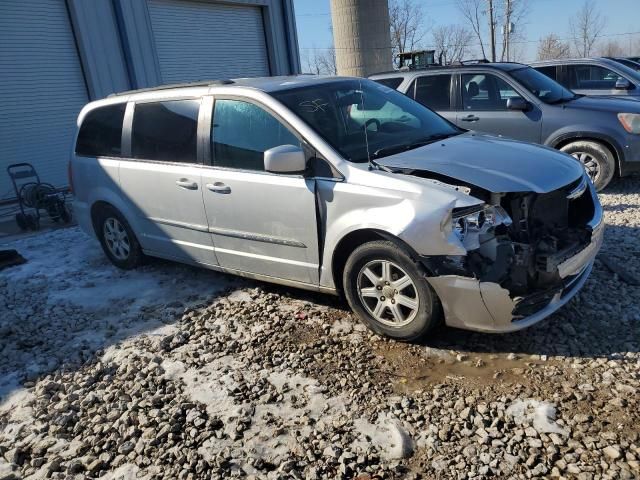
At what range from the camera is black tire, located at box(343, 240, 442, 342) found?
335cm

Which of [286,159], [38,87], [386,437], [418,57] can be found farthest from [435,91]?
[418,57]

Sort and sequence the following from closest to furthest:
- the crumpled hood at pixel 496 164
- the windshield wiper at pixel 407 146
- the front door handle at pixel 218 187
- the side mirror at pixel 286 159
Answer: the crumpled hood at pixel 496 164 < the side mirror at pixel 286 159 < the windshield wiper at pixel 407 146 < the front door handle at pixel 218 187

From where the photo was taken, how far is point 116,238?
18.6 ft

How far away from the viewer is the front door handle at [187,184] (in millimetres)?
4464

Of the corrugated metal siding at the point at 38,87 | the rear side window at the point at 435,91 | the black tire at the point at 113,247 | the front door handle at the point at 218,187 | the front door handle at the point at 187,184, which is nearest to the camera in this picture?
the front door handle at the point at 218,187

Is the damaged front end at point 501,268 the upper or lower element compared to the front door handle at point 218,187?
lower

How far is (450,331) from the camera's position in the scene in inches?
147

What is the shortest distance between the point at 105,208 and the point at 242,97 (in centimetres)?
234

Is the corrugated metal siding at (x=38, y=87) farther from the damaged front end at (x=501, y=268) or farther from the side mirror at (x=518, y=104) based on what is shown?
the damaged front end at (x=501, y=268)

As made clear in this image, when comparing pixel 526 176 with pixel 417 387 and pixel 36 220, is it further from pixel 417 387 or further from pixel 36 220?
pixel 36 220

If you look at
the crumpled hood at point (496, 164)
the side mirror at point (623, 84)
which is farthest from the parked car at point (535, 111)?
the crumpled hood at point (496, 164)

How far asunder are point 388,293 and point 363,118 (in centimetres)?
150

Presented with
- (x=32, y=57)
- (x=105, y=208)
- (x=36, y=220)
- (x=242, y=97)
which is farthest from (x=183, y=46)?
(x=242, y=97)

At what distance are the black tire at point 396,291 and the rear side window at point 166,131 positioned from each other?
5.88ft
